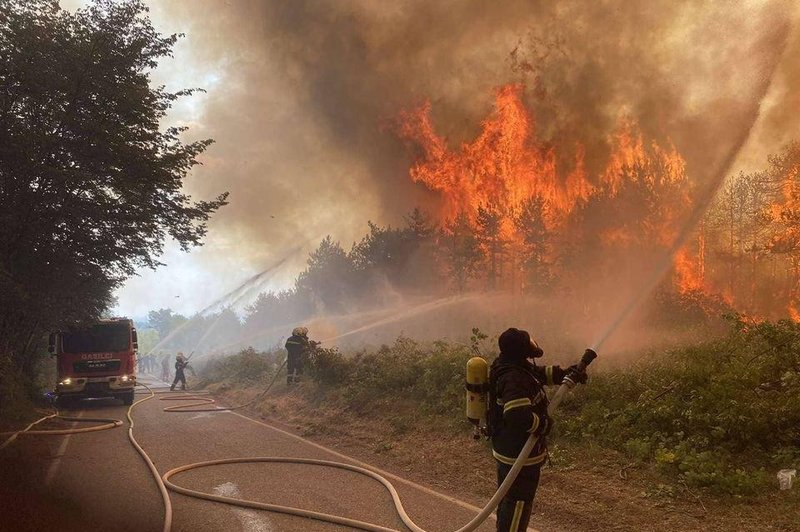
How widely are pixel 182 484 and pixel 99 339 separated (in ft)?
42.5

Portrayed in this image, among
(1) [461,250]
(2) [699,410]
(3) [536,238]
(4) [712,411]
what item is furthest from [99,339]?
(3) [536,238]

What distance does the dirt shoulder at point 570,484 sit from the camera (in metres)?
5.42

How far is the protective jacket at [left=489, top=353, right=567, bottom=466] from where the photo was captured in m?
3.99

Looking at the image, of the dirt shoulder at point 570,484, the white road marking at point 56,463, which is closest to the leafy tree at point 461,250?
the dirt shoulder at point 570,484

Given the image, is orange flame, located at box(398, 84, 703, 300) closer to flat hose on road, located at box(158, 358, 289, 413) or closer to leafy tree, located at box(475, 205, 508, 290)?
leafy tree, located at box(475, 205, 508, 290)

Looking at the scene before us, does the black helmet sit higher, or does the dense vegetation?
the black helmet

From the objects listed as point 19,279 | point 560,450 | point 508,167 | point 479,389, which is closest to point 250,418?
point 19,279

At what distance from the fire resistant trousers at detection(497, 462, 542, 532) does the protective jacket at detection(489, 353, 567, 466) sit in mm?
132

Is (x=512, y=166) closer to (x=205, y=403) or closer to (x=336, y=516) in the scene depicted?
(x=205, y=403)

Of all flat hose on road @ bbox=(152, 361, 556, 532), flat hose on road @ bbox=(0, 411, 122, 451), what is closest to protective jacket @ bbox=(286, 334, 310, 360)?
flat hose on road @ bbox=(0, 411, 122, 451)

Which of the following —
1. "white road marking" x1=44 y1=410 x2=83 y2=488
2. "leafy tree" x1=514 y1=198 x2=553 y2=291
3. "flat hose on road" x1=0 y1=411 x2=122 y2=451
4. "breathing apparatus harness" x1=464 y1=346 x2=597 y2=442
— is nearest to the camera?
"breathing apparatus harness" x1=464 y1=346 x2=597 y2=442

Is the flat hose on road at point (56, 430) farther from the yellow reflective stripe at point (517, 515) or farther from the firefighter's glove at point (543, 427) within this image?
the firefighter's glove at point (543, 427)

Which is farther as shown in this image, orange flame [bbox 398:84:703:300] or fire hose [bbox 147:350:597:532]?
orange flame [bbox 398:84:703:300]

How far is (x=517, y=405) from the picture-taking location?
399 centimetres
